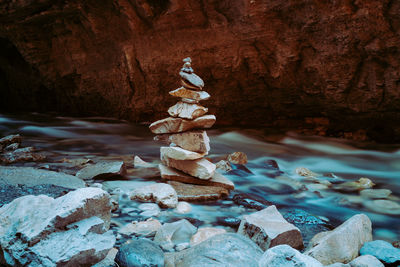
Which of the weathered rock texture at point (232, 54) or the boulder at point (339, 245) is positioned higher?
the weathered rock texture at point (232, 54)

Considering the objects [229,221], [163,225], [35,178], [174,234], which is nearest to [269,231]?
[229,221]

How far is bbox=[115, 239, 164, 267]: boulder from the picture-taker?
1.80m

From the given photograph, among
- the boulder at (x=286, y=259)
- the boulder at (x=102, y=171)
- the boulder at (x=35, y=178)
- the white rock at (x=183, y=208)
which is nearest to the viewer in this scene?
the boulder at (x=286, y=259)

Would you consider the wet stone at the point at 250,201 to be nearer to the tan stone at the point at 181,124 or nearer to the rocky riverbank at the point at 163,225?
the rocky riverbank at the point at 163,225

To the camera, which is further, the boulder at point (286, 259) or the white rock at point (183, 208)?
the white rock at point (183, 208)

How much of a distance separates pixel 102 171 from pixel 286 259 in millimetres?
2723

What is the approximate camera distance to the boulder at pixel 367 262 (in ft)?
6.49

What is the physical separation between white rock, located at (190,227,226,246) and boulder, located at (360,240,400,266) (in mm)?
995

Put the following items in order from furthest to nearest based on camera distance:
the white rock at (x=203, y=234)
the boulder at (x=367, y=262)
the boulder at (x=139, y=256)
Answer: the white rock at (x=203, y=234), the boulder at (x=367, y=262), the boulder at (x=139, y=256)

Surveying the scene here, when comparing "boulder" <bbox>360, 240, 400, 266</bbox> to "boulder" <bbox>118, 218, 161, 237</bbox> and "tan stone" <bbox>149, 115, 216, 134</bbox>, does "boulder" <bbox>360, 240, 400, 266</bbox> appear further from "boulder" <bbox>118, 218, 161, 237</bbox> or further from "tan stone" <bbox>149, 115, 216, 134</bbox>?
"tan stone" <bbox>149, 115, 216, 134</bbox>

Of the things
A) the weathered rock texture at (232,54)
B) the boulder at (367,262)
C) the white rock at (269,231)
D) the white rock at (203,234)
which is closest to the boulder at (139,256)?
the white rock at (203,234)

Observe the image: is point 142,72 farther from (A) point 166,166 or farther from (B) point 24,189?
(B) point 24,189

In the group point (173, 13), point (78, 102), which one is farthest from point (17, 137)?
point (78, 102)

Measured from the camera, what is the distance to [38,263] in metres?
1.59
